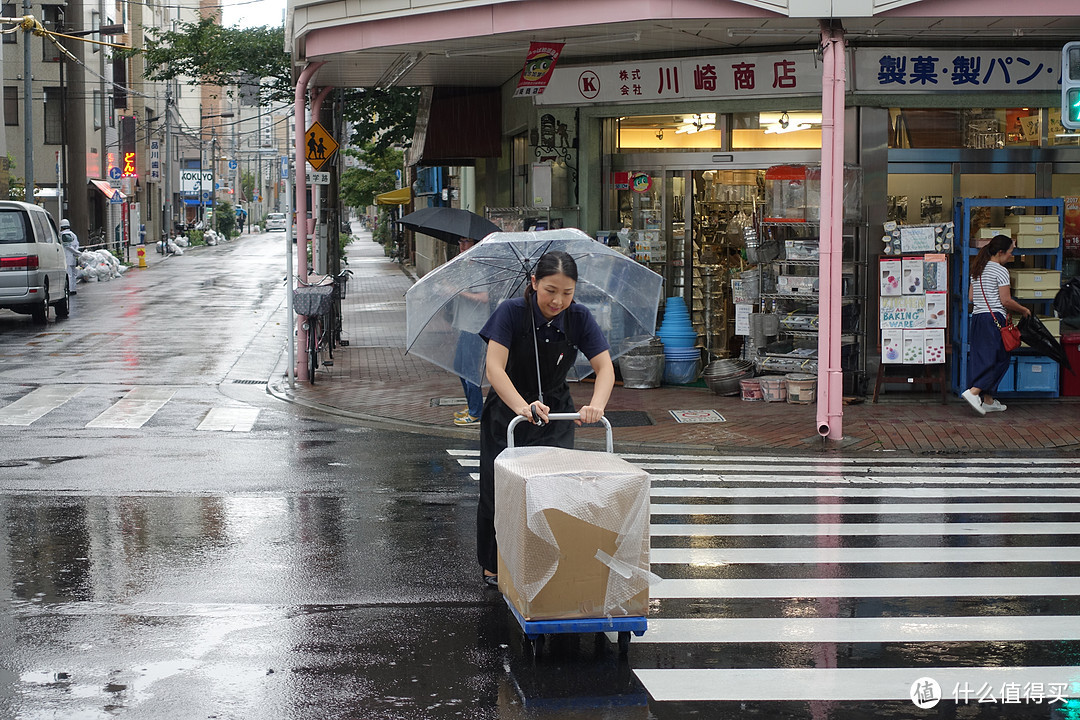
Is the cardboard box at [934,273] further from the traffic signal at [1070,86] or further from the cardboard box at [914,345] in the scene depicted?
the traffic signal at [1070,86]

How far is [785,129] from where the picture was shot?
592 inches

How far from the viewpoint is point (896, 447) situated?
1146 centimetres

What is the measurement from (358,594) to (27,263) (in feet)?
57.8

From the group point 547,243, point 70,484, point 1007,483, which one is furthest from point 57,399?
point 1007,483

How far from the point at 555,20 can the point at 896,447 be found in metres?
5.50

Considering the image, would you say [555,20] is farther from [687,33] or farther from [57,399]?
[57,399]

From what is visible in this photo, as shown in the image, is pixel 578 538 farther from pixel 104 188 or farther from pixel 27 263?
pixel 104 188

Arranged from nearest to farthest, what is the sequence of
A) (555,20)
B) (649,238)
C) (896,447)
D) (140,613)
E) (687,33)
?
(140,613) < (896,447) < (555,20) < (687,33) < (649,238)

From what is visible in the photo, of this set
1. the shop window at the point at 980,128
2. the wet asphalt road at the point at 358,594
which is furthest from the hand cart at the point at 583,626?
the shop window at the point at 980,128

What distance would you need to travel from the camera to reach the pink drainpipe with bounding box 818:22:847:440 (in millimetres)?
11344

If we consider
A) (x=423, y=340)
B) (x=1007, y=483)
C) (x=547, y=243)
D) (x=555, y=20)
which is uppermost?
(x=555, y=20)

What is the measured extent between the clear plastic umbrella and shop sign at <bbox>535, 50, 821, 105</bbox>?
7.92 meters

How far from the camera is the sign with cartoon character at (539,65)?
14.0m

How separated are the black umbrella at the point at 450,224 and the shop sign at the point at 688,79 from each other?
7.20ft
